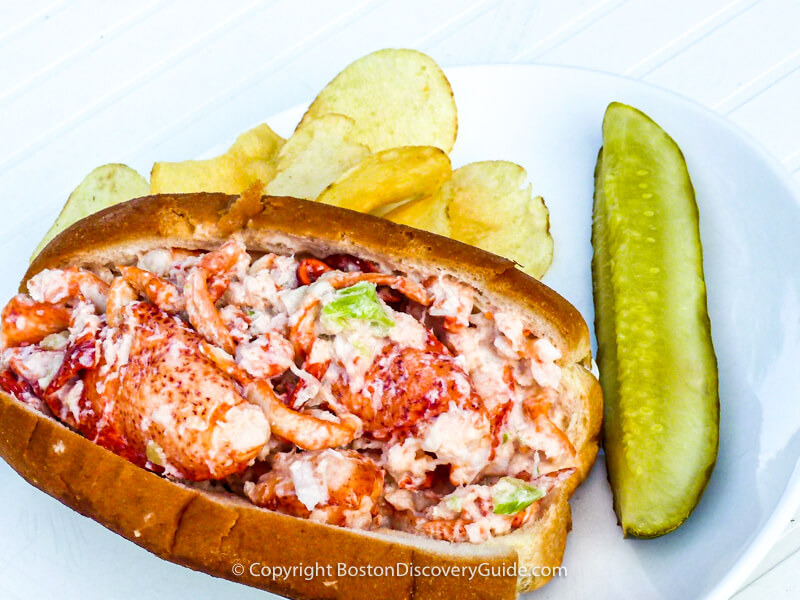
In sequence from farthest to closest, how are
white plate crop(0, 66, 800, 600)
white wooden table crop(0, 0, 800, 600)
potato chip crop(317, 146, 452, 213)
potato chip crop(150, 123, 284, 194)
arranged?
white wooden table crop(0, 0, 800, 600) < potato chip crop(150, 123, 284, 194) < potato chip crop(317, 146, 452, 213) < white plate crop(0, 66, 800, 600)

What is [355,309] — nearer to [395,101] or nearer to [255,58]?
[395,101]

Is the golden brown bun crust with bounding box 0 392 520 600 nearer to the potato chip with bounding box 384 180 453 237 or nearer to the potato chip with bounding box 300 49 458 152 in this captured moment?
the potato chip with bounding box 384 180 453 237

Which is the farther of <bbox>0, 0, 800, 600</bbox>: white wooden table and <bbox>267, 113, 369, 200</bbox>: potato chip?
<bbox>0, 0, 800, 600</bbox>: white wooden table

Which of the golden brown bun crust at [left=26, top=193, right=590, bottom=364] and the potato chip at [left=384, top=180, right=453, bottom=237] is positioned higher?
the golden brown bun crust at [left=26, top=193, right=590, bottom=364]

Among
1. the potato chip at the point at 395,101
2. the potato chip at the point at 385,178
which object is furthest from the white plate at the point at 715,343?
the potato chip at the point at 385,178

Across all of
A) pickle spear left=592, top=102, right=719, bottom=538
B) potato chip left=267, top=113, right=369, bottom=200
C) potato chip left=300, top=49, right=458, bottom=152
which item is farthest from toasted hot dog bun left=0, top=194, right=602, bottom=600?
potato chip left=300, top=49, right=458, bottom=152

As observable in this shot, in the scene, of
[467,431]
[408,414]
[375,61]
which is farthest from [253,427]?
[375,61]

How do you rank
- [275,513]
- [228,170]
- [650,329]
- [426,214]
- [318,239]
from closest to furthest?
1. [275,513]
2. [318,239]
3. [650,329]
4. [426,214]
5. [228,170]

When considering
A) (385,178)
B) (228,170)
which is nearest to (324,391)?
(385,178)
